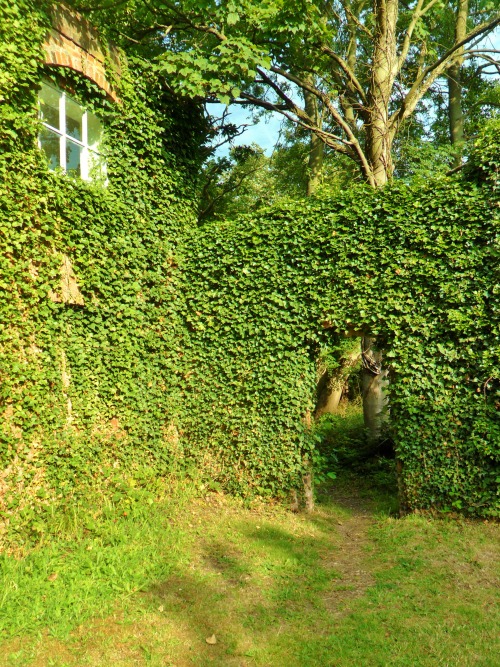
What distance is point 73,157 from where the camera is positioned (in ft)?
21.4

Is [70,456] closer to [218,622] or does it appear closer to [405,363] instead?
[218,622]

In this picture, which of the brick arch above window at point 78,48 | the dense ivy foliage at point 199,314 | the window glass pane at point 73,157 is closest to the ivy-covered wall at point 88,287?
the dense ivy foliage at point 199,314

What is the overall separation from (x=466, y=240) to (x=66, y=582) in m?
5.85

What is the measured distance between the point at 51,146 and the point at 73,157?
1.22 feet

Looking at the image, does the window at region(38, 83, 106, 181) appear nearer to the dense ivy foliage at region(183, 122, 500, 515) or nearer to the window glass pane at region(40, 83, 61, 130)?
the window glass pane at region(40, 83, 61, 130)

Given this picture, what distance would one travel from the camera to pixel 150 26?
9.15 meters

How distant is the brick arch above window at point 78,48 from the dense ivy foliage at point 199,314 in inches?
6.5

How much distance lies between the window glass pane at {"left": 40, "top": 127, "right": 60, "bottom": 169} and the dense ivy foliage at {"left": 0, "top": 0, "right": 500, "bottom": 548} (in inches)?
18.2

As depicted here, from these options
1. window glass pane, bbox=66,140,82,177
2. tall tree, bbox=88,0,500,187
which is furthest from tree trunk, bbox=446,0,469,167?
window glass pane, bbox=66,140,82,177

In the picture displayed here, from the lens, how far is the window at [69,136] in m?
6.10

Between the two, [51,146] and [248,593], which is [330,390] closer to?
[248,593]

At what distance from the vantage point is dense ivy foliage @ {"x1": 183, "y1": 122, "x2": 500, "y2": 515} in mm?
6344

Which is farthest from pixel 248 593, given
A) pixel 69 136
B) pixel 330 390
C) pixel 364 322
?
pixel 330 390

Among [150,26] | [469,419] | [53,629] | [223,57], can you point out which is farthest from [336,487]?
[150,26]
